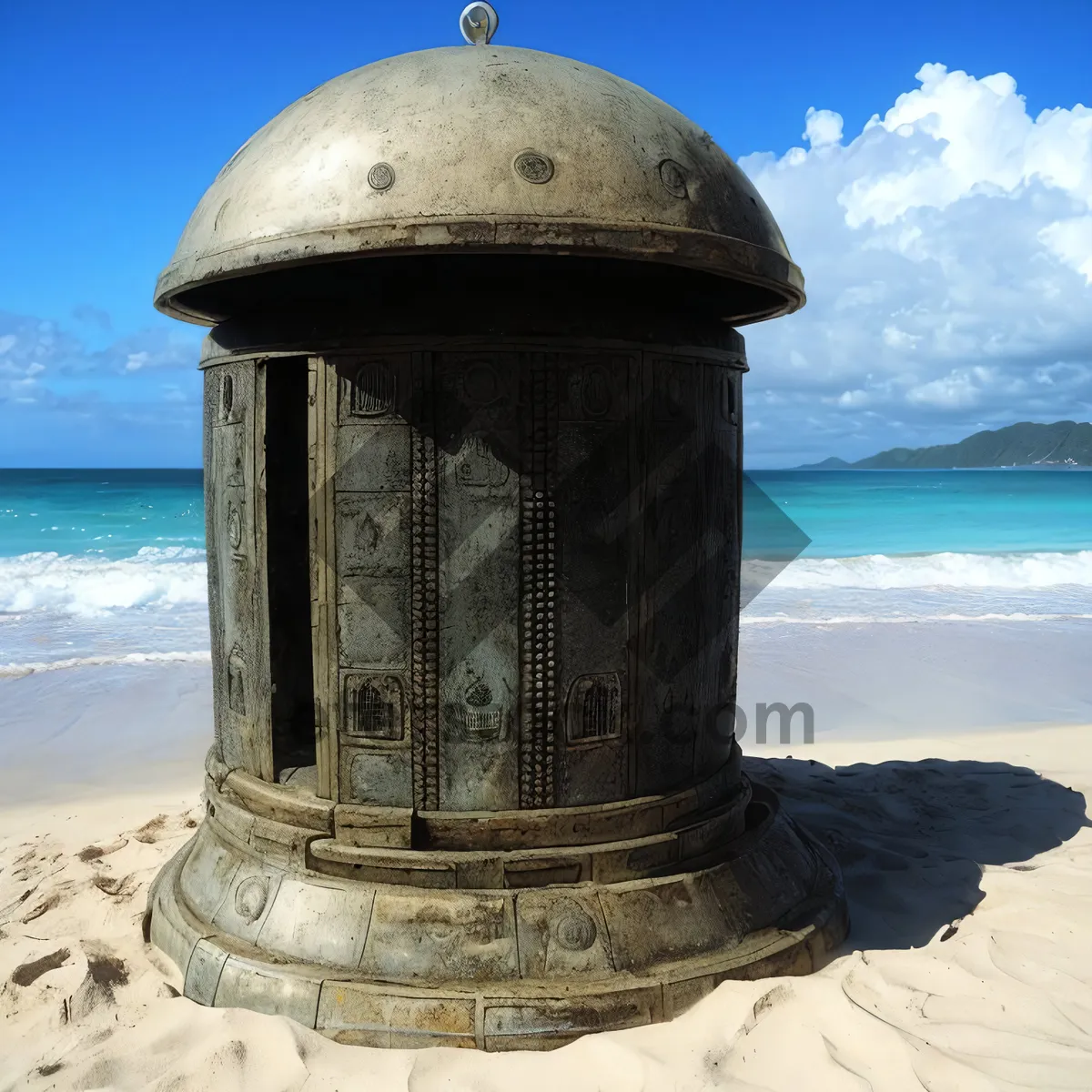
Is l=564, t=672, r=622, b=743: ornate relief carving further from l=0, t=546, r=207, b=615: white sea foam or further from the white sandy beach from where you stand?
l=0, t=546, r=207, b=615: white sea foam

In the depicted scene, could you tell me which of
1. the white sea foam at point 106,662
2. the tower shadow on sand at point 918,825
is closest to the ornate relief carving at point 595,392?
the tower shadow on sand at point 918,825

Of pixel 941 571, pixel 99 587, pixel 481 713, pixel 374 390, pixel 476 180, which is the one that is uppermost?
pixel 476 180

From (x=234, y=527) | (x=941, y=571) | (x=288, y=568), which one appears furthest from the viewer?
(x=941, y=571)

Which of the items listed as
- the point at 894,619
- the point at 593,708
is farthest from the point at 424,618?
the point at 894,619

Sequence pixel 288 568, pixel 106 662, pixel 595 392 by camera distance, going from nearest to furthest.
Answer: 1. pixel 595 392
2. pixel 288 568
3. pixel 106 662

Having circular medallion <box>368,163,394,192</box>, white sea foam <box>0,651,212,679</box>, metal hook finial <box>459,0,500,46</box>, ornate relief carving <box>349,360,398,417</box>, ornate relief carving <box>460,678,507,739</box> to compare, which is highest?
metal hook finial <box>459,0,500,46</box>

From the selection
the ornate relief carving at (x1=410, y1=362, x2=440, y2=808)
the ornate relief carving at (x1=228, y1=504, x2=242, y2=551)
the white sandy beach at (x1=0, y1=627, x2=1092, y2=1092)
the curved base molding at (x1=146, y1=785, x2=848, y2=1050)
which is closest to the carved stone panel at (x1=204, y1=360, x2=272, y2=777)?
the ornate relief carving at (x1=228, y1=504, x2=242, y2=551)

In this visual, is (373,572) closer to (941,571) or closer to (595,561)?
(595,561)

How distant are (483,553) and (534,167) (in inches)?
49.3

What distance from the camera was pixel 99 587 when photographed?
1529cm

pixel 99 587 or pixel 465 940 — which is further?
pixel 99 587

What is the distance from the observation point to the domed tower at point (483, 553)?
305 cm

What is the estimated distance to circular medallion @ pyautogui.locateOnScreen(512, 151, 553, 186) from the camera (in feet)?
9.68

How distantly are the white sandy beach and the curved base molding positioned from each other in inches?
3.2
